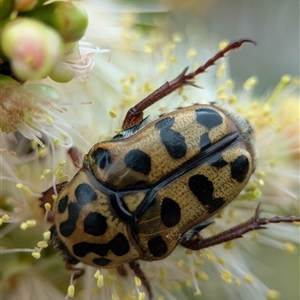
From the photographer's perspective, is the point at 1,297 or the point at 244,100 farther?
the point at 244,100

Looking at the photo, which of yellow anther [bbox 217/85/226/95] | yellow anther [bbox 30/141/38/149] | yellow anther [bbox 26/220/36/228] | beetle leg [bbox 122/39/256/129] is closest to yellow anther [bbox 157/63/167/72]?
yellow anther [bbox 217/85/226/95]

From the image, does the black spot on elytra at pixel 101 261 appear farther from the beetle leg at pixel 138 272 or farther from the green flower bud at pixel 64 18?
the green flower bud at pixel 64 18

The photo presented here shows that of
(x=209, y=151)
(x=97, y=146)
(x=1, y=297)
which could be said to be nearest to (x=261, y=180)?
(x=209, y=151)

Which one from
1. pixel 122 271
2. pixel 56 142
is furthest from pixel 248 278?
pixel 56 142

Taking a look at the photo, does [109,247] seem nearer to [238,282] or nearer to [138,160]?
[138,160]

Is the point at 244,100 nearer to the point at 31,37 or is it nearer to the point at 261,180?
the point at 261,180

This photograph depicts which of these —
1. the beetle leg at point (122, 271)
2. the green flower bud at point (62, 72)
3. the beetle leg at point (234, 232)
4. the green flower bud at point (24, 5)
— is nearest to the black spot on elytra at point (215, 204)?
the beetle leg at point (234, 232)
